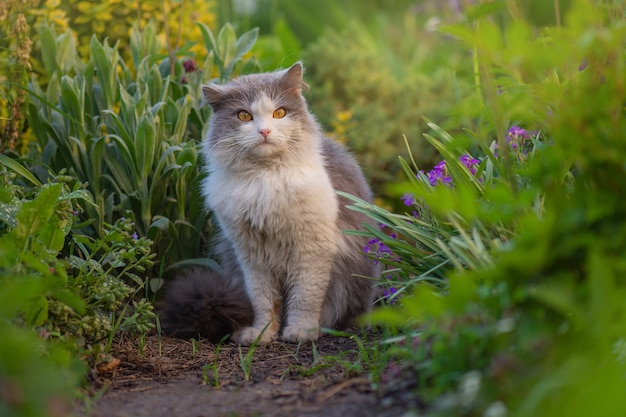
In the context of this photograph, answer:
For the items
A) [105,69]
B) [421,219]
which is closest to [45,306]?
[421,219]

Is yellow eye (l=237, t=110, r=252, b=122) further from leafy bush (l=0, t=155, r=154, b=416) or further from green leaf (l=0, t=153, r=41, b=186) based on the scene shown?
green leaf (l=0, t=153, r=41, b=186)

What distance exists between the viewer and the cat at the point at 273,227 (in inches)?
122

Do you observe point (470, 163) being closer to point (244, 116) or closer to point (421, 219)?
point (421, 219)

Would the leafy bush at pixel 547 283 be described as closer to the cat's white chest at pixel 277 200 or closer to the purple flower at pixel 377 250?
the purple flower at pixel 377 250

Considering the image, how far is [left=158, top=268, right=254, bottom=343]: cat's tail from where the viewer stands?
307 centimetres

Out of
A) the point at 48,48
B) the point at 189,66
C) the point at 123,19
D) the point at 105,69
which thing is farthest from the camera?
the point at 123,19

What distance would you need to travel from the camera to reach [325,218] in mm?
3139

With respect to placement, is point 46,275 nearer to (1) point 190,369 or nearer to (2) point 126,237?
(2) point 126,237

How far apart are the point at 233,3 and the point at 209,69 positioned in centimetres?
321

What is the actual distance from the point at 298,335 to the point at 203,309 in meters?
0.42

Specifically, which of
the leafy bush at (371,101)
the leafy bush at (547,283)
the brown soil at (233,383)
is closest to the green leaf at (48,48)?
the brown soil at (233,383)

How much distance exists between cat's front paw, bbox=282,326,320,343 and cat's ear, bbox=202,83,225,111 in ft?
3.52

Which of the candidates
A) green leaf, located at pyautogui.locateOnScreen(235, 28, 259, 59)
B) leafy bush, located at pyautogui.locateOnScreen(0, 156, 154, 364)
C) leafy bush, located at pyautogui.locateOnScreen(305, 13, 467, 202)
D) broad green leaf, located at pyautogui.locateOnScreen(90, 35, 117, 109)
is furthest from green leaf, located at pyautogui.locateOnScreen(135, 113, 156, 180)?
leafy bush, located at pyautogui.locateOnScreen(305, 13, 467, 202)

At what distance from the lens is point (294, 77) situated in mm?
3230
